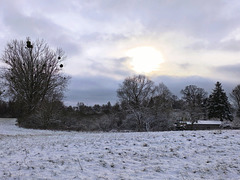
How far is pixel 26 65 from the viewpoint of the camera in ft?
91.9

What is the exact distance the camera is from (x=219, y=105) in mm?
44469

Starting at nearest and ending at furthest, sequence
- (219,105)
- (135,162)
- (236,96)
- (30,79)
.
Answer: (135,162) → (30,79) → (219,105) → (236,96)

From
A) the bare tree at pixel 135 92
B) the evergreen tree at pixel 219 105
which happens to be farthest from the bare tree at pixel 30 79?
the evergreen tree at pixel 219 105

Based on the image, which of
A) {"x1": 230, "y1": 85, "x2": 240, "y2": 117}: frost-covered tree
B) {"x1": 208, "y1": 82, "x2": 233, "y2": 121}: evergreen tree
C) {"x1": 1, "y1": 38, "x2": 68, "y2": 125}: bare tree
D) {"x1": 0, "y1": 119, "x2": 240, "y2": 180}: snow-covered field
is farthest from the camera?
{"x1": 230, "y1": 85, "x2": 240, "y2": 117}: frost-covered tree

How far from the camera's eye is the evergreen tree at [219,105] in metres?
44.4

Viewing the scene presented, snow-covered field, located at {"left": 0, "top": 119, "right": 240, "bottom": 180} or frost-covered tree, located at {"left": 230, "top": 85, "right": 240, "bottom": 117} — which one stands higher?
frost-covered tree, located at {"left": 230, "top": 85, "right": 240, "bottom": 117}

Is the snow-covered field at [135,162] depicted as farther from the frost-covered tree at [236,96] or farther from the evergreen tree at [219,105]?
the frost-covered tree at [236,96]

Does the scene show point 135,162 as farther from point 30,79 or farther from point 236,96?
point 236,96

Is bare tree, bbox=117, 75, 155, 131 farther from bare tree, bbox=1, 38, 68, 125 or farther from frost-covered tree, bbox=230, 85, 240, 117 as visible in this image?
frost-covered tree, bbox=230, 85, 240, 117

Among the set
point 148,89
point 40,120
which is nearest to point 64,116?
point 40,120

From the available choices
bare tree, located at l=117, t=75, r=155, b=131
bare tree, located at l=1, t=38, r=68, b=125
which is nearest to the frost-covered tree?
bare tree, located at l=117, t=75, r=155, b=131

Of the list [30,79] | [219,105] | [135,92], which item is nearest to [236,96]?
[219,105]

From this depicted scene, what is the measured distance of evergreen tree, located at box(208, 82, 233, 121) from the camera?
44.4 meters

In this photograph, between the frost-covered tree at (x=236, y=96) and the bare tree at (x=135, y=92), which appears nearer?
the bare tree at (x=135, y=92)
